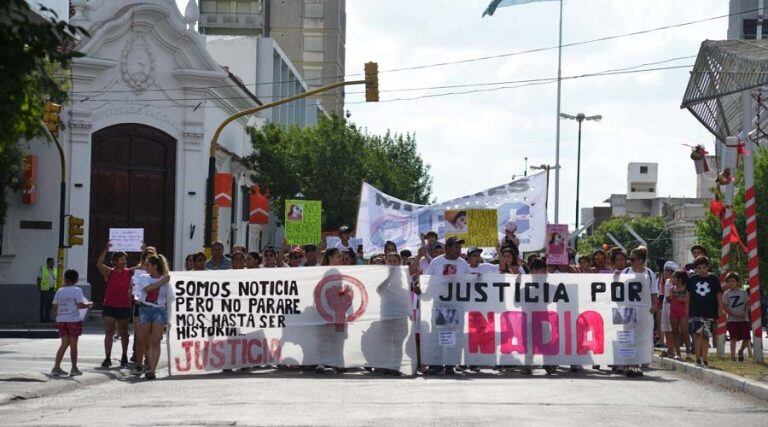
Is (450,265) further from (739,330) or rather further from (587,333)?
(739,330)

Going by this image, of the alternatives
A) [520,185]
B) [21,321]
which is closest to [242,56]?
[21,321]

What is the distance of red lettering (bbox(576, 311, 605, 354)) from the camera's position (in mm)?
19672

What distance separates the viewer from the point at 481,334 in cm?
1962

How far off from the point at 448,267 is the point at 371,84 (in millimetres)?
11688

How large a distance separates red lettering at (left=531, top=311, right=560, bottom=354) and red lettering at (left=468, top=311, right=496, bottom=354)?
56 cm

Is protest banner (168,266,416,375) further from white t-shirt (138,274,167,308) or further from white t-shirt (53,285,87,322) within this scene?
white t-shirt (53,285,87,322)

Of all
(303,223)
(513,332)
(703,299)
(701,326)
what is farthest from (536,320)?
(303,223)

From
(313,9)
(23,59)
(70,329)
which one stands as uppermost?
(313,9)

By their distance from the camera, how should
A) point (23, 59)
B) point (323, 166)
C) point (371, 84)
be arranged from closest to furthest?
point (23, 59)
point (371, 84)
point (323, 166)

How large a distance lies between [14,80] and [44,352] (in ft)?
48.6

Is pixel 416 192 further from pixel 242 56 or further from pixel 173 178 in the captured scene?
pixel 173 178

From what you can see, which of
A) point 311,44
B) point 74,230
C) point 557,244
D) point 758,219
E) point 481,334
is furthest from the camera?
point 311,44

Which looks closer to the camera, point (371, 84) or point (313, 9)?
point (371, 84)

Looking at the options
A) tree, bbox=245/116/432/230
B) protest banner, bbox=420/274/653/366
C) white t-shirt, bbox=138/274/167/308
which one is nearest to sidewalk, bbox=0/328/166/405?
white t-shirt, bbox=138/274/167/308
